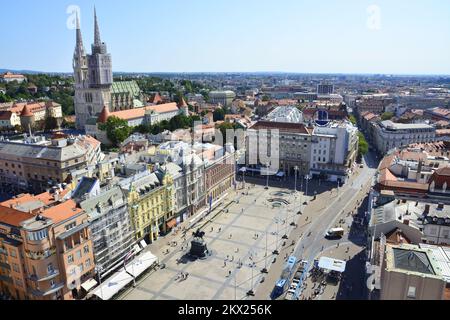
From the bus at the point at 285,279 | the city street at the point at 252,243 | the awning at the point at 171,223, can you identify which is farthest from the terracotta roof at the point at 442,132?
the awning at the point at 171,223

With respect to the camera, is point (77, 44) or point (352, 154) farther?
point (77, 44)

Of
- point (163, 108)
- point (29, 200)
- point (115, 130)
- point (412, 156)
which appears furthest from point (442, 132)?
point (29, 200)

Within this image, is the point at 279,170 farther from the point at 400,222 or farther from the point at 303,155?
the point at 400,222

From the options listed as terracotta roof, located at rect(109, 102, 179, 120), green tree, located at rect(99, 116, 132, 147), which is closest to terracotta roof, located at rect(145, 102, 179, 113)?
terracotta roof, located at rect(109, 102, 179, 120)

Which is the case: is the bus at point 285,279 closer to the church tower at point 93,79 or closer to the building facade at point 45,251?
the building facade at point 45,251

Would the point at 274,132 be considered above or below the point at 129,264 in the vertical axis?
above
